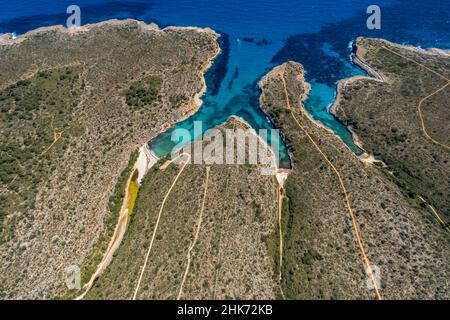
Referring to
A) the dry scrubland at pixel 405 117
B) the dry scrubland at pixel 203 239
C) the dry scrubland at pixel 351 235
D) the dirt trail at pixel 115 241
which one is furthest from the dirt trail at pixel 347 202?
the dirt trail at pixel 115 241

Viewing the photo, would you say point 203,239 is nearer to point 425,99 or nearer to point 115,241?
point 115,241

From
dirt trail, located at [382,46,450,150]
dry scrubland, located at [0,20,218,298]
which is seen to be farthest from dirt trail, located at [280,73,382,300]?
dry scrubland, located at [0,20,218,298]

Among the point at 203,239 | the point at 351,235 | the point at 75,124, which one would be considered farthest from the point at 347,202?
the point at 75,124

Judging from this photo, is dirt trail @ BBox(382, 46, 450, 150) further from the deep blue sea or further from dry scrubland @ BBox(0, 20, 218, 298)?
dry scrubland @ BBox(0, 20, 218, 298)

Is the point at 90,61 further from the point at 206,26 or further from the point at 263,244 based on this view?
the point at 263,244

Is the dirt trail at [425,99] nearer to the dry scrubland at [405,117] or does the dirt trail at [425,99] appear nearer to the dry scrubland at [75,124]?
the dry scrubland at [405,117]
